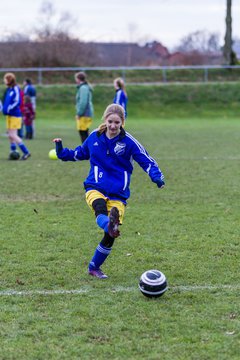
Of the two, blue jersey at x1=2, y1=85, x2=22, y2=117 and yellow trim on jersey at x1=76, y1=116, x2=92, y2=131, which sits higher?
blue jersey at x1=2, y1=85, x2=22, y2=117

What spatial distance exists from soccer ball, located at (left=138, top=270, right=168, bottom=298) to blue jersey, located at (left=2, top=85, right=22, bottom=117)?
1064 centimetres

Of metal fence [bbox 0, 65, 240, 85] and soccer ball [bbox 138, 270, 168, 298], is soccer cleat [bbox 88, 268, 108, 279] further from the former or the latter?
metal fence [bbox 0, 65, 240, 85]

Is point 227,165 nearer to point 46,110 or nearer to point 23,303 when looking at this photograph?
point 23,303

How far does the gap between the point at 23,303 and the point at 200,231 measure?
131 inches

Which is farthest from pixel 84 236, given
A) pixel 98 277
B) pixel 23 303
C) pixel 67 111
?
pixel 67 111

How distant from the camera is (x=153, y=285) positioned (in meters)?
5.70

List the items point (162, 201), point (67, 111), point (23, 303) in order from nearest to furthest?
point (23, 303)
point (162, 201)
point (67, 111)

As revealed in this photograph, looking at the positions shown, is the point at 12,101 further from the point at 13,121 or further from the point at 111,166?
the point at 111,166

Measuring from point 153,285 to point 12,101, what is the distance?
1080 centimetres

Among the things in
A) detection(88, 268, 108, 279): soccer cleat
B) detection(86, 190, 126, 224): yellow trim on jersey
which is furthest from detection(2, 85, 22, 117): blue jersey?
detection(88, 268, 108, 279): soccer cleat

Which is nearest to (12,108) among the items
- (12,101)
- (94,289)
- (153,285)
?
(12,101)

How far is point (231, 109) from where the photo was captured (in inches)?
1453

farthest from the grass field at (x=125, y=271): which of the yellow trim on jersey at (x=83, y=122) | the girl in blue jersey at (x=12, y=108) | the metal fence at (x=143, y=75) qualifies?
the metal fence at (x=143, y=75)

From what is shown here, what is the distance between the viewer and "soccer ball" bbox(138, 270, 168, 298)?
570cm
